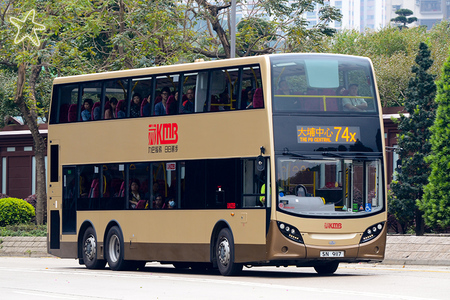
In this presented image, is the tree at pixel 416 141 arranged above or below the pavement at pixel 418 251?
above

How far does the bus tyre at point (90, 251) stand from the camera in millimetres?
21969

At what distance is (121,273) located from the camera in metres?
19.8

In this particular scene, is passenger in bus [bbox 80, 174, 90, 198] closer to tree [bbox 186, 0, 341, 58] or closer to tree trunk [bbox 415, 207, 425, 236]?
tree trunk [bbox 415, 207, 425, 236]

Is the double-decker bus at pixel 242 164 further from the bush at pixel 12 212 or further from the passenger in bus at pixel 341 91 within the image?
the bush at pixel 12 212

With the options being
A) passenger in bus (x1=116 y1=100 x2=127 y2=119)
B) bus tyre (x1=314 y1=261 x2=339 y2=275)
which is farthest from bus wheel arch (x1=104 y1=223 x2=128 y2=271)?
bus tyre (x1=314 y1=261 x2=339 y2=275)

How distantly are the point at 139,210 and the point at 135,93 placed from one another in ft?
8.24

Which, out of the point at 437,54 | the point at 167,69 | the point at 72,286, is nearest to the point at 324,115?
the point at 167,69

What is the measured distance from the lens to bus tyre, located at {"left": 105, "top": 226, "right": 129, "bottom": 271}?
2108 cm

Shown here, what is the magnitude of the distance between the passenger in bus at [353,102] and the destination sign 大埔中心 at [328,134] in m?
0.37

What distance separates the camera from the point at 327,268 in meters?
19.0

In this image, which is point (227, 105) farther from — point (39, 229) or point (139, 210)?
point (39, 229)

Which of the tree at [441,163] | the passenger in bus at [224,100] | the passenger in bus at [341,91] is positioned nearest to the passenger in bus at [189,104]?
the passenger in bus at [224,100]

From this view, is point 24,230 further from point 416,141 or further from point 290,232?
point 290,232

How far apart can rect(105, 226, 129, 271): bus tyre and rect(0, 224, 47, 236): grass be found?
41.8 ft
